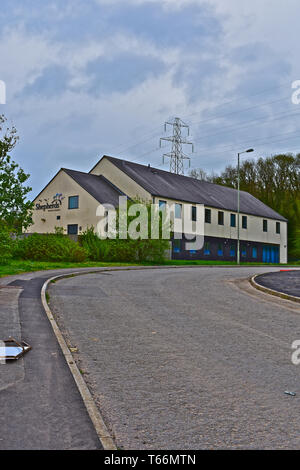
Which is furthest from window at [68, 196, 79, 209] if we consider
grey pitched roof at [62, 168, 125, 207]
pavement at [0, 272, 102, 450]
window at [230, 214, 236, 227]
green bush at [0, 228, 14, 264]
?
pavement at [0, 272, 102, 450]

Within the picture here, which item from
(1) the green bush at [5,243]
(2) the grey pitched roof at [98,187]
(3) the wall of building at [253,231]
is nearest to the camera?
(1) the green bush at [5,243]

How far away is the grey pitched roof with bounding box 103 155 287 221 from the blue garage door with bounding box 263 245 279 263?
12.4ft

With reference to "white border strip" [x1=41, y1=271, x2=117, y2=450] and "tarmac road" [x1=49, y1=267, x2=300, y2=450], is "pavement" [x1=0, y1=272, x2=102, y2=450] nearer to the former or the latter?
"white border strip" [x1=41, y1=271, x2=117, y2=450]

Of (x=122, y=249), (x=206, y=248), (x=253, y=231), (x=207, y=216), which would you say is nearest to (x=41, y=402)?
(x=122, y=249)

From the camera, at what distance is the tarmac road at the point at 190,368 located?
402 centimetres

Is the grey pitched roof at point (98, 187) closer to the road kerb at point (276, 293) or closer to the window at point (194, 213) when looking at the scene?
the window at point (194, 213)

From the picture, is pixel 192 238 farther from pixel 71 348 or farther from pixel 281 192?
pixel 71 348

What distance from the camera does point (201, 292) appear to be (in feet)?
48.6

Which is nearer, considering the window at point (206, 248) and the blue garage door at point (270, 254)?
the window at point (206, 248)

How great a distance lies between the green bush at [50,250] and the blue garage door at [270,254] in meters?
30.8

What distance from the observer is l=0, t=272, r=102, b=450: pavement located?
3.70 m

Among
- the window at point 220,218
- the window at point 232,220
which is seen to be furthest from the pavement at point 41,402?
the window at point 232,220

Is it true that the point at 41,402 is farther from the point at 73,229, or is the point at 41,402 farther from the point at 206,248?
the point at 206,248

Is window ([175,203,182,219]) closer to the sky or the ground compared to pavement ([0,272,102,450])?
closer to the sky
